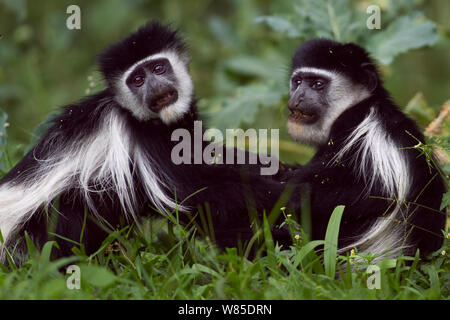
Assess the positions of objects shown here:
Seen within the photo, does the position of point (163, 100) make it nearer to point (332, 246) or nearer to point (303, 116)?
point (303, 116)

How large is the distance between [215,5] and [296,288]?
5948 millimetres

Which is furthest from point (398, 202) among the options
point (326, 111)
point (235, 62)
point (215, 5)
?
point (215, 5)

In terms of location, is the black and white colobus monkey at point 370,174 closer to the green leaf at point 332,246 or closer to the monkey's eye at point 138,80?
the green leaf at point 332,246

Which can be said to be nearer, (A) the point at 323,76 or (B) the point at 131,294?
(B) the point at 131,294

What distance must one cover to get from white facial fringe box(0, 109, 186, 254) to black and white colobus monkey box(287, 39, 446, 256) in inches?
33.7

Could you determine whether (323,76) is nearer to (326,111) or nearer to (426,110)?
(326,111)

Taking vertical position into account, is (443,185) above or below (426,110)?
below

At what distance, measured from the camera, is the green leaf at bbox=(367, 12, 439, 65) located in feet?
15.4

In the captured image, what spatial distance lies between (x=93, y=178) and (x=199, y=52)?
4.71m

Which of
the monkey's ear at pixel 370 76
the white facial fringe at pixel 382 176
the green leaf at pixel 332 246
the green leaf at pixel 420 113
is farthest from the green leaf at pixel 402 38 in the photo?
the green leaf at pixel 332 246

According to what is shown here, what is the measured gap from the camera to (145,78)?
3756 mm

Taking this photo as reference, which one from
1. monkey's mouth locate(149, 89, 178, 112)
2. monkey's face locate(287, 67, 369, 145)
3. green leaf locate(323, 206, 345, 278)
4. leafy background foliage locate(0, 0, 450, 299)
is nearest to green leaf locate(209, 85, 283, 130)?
leafy background foliage locate(0, 0, 450, 299)

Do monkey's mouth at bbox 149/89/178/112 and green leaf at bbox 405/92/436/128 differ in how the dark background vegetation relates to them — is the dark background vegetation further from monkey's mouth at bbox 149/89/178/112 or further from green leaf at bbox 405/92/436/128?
monkey's mouth at bbox 149/89/178/112

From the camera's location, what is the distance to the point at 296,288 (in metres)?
2.69
